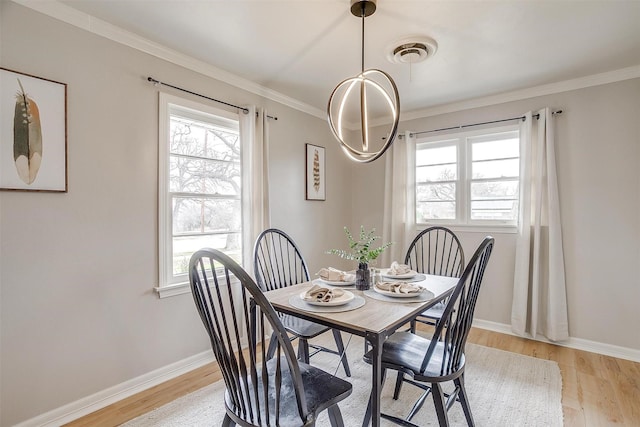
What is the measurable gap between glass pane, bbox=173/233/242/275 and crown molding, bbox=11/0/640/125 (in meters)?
1.37

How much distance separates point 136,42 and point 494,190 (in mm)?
3474

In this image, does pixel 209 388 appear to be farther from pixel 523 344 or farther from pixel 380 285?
pixel 523 344

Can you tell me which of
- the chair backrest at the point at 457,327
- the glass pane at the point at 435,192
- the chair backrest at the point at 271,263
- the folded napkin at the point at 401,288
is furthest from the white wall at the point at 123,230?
the chair backrest at the point at 457,327

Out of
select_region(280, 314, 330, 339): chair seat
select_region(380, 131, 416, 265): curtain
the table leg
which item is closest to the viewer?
the table leg

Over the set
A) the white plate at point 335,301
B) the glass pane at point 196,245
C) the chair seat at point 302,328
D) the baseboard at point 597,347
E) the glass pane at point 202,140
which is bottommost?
the baseboard at point 597,347

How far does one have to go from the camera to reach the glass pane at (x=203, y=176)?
2.56 m

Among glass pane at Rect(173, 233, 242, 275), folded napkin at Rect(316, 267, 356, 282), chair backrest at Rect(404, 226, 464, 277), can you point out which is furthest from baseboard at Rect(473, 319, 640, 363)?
glass pane at Rect(173, 233, 242, 275)

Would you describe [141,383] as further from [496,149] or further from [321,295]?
[496,149]

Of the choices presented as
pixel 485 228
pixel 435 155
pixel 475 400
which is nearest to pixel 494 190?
pixel 485 228

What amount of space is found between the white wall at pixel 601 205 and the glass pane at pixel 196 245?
308 centimetres

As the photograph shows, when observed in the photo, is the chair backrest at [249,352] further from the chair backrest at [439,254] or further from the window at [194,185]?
the chair backrest at [439,254]

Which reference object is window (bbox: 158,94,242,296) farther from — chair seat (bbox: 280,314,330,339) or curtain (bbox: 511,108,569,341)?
curtain (bbox: 511,108,569,341)

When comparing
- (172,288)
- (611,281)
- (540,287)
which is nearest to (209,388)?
(172,288)

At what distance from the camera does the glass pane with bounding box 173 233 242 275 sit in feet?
8.43
